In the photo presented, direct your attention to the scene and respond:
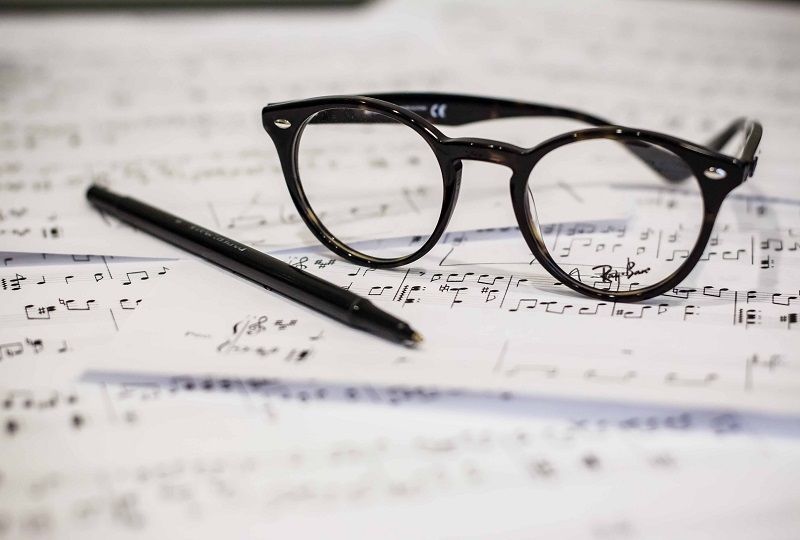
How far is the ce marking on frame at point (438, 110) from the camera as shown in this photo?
718mm

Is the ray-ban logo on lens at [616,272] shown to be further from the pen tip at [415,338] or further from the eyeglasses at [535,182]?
the pen tip at [415,338]

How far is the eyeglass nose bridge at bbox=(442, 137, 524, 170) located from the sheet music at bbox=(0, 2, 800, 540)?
9 cm

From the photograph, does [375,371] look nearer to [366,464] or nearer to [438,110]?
[366,464]

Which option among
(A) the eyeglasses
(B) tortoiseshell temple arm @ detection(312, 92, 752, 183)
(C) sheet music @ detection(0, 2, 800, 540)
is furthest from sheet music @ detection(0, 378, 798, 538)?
(B) tortoiseshell temple arm @ detection(312, 92, 752, 183)

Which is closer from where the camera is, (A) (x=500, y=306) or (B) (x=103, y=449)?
(B) (x=103, y=449)

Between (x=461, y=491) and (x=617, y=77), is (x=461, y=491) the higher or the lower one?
the lower one

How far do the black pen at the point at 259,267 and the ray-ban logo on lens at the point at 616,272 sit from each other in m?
0.17

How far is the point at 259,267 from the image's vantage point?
57 centimetres

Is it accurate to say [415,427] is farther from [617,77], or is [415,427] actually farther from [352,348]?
[617,77]

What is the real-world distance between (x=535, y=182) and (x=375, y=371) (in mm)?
289

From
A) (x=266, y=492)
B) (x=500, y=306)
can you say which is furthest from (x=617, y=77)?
Result: (x=266, y=492)

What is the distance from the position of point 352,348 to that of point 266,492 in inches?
4.6

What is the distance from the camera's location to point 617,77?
102 centimetres

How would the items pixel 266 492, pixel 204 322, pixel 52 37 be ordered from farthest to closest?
1. pixel 52 37
2. pixel 204 322
3. pixel 266 492
